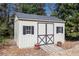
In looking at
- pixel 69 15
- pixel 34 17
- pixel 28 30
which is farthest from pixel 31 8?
pixel 69 15

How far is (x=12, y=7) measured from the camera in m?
3.89

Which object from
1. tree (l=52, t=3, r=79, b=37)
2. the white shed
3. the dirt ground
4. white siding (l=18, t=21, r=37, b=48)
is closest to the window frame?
the white shed

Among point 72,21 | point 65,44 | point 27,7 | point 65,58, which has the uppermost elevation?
point 27,7

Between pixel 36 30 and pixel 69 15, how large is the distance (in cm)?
73

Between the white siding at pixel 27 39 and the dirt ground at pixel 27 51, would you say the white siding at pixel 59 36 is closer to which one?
the dirt ground at pixel 27 51

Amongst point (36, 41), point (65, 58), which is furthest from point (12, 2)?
point (65, 58)

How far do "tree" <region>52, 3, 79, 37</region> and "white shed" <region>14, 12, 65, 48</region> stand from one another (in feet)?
0.33

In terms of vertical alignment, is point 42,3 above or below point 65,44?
above

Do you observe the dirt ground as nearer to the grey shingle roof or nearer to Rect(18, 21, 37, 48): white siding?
Rect(18, 21, 37, 48): white siding

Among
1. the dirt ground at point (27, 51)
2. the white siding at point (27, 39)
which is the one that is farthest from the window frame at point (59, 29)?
the white siding at point (27, 39)

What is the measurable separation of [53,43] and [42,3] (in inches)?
33.1

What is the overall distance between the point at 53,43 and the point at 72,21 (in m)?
0.59

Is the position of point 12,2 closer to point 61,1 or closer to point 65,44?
point 61,1

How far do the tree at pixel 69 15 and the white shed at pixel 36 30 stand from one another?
10 cm
